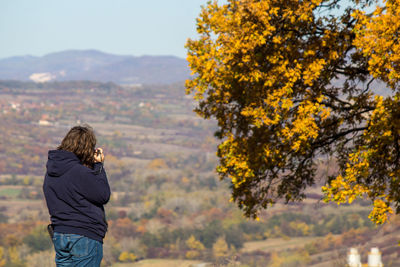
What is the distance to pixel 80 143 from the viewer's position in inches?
184

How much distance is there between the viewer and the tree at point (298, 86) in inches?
380

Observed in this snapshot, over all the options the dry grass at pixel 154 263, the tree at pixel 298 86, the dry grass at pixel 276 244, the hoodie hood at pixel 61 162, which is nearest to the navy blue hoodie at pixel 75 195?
the hoodie hood at pixel 61 162

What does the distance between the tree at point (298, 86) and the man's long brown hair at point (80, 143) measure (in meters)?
6.06

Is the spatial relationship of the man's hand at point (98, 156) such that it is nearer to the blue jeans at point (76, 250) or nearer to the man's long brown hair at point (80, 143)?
the man's long brown hair at point (80, 143)

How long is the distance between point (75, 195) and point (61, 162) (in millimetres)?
316

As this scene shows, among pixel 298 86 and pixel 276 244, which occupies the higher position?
pixel 298 86

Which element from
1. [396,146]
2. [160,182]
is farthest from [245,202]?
[160,182]

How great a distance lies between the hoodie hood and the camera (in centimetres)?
460

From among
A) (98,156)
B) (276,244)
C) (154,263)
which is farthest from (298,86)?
(276,244)

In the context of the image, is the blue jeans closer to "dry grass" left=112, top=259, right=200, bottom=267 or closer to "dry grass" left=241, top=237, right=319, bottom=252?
"dry grass" left=112, top=259, right=200, bottom=267

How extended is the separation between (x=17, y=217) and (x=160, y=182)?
65508 mm

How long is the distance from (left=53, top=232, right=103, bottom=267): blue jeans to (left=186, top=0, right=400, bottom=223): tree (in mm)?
6034

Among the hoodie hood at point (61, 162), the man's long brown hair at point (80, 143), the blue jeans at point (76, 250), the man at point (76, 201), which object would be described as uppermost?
the man's long brown hair at point (80, 143)

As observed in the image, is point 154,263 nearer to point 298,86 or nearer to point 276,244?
point 276,244
